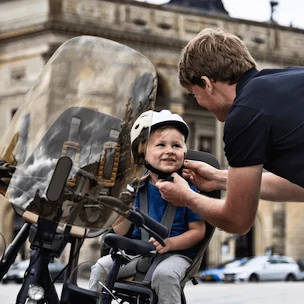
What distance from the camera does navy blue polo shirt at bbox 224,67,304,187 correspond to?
3.77 m

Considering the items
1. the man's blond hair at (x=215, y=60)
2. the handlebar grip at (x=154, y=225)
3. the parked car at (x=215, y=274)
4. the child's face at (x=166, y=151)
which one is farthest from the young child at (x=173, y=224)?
the parked car at (x=215, y=274)

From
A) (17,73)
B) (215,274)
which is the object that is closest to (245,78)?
(215,274)

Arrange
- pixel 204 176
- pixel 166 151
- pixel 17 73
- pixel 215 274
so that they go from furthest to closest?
1. pixel 17 73
2. pixel 215 274
3. pixel 166 151
4. pixel 204 176

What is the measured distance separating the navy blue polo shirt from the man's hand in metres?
0.95

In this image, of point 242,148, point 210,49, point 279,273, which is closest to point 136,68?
point 210,49

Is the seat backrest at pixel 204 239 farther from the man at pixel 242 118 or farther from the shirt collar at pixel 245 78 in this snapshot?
the shirt collar at pixel 245 78

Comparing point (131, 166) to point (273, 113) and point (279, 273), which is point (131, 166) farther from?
point (279, 273)

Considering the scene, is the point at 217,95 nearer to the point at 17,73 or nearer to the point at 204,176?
the point at 204,176

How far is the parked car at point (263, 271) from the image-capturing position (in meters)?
39.3

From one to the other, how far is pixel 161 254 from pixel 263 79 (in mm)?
1474

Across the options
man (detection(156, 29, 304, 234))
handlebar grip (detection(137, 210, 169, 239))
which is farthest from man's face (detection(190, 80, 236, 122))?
handlebar grip (detection(137, 210, 169, 239))

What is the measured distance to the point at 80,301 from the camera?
157 inches

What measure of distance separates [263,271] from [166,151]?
35.0 metres

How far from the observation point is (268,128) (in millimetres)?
3777
